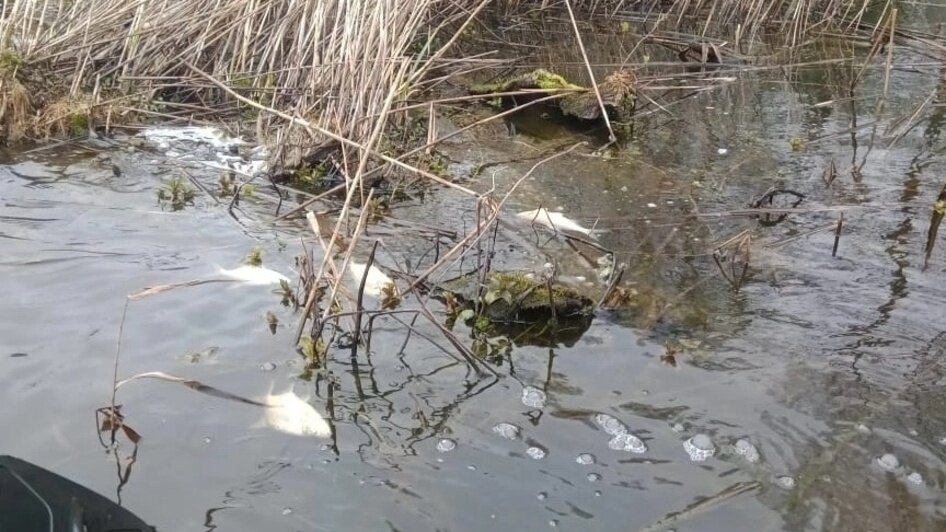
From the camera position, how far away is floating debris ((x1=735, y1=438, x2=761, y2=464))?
3211 mm

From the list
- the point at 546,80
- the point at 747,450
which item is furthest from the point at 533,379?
the point at 546,80

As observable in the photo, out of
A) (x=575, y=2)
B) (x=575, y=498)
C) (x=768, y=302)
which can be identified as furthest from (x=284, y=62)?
(x=575, y=2)

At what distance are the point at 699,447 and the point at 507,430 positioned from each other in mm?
716

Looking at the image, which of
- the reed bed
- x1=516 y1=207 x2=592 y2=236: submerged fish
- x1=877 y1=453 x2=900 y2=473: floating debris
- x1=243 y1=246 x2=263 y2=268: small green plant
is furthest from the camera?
the reed bed

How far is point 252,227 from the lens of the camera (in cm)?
513

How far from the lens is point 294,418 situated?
131 inches

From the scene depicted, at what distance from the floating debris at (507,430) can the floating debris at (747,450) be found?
0.82m

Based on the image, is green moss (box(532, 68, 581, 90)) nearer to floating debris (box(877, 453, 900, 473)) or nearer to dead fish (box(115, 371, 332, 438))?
dead fish (box(115, 371, 332, 438))

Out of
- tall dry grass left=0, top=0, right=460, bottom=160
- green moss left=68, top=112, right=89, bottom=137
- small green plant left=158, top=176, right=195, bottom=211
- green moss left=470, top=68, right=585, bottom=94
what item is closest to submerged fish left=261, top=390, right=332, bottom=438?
small green plant left=158, top=176, right=195, bottom=211

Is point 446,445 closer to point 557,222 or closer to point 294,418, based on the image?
point 294,418

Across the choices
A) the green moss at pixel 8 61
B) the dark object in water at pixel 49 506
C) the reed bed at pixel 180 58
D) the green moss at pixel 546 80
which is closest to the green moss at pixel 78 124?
the reed bed at pixel 180 58

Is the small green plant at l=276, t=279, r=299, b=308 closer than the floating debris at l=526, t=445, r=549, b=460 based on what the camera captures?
No

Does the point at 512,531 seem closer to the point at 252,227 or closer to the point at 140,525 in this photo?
the point at 140,525

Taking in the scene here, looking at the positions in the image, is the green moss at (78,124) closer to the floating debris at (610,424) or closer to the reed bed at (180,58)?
the reed bed at (180,58)
